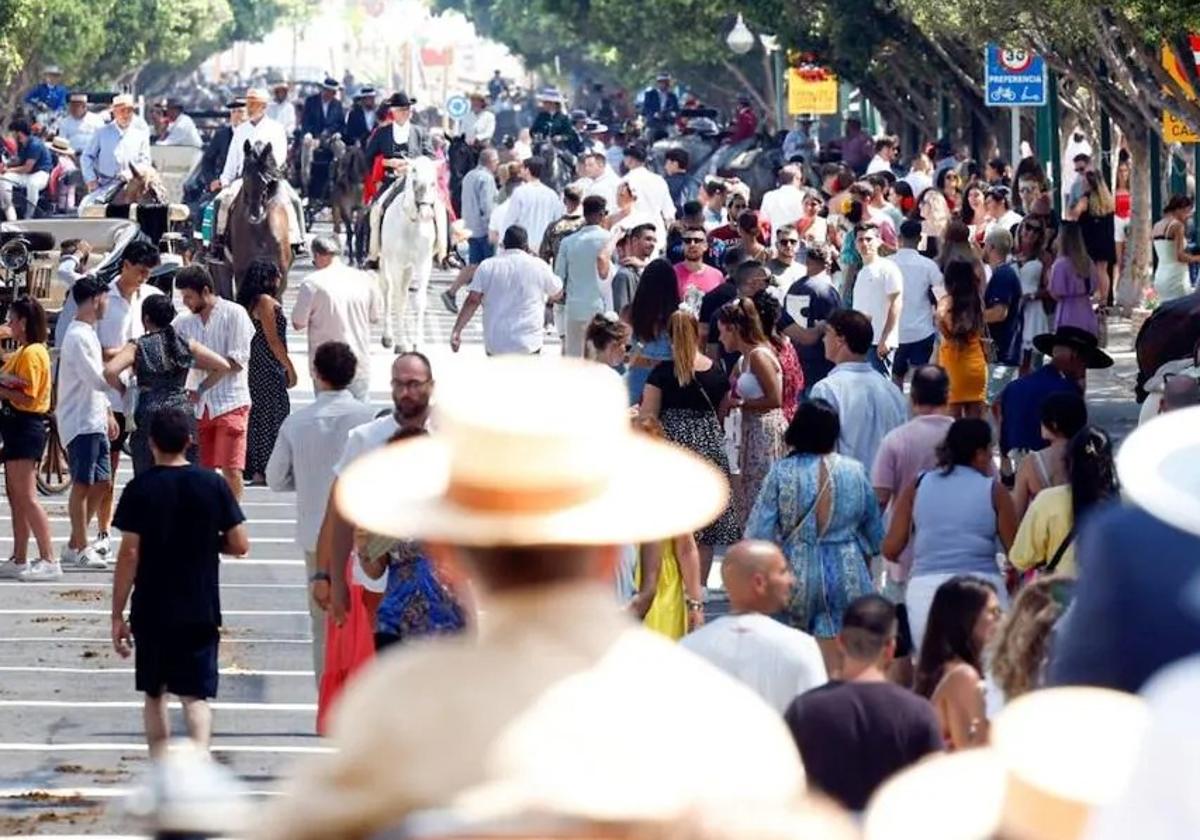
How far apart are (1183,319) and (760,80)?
6453 centimetres

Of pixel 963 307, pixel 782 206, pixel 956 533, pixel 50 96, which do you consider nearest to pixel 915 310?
pixel 963 307

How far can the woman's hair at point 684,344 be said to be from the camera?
15.1 metres

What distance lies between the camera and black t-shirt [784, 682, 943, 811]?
7.29 m

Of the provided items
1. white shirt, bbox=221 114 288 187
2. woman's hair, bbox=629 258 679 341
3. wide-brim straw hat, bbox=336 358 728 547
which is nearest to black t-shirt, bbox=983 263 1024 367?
woman's hair, bbox=629 258 679 341

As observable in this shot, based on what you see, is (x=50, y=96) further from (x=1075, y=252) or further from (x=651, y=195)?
(x=1075, y=252)

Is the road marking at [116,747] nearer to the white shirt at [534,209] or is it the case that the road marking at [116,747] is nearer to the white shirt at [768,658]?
the white shirt at [768,658]

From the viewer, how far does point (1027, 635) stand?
24.2 ft

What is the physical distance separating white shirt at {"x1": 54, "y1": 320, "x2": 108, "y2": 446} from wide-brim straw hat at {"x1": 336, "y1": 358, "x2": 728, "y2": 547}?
45.2 feet

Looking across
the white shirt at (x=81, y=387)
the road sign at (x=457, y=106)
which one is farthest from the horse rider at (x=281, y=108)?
the white shirt at (x=81, y=387)

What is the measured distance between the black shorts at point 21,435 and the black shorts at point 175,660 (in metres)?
5.83

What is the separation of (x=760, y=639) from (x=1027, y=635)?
1.33 meters

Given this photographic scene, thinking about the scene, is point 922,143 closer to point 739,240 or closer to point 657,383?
point 739,240

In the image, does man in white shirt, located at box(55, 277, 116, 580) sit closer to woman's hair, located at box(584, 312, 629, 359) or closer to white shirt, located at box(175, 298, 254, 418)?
white shirt, located at box(175, 298, 254, 418)

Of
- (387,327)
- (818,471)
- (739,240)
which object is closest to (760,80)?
(387,327)
